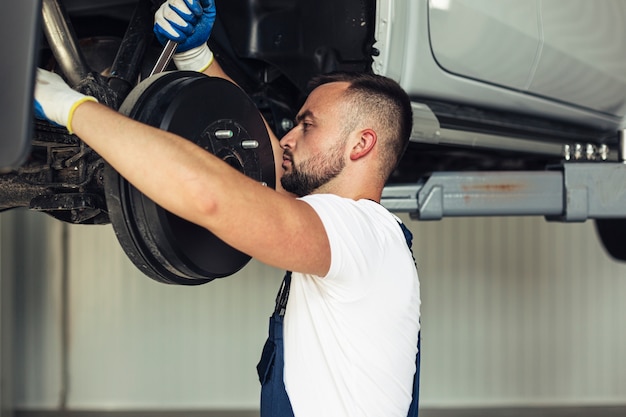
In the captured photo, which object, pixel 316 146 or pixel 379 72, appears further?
pixel 379 72

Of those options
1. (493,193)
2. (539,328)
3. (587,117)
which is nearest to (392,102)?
Answer: (493,193)

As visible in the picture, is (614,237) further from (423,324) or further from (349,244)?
(423,324)

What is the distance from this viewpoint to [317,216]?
116cm

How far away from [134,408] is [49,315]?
93cm

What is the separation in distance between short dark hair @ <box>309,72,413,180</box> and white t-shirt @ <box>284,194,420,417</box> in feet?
0.51

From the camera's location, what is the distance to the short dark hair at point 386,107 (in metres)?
1.42

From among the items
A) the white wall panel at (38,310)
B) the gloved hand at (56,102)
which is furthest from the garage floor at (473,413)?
the gloved hand at (56,102)

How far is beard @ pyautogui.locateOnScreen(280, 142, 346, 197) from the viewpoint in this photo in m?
1.39

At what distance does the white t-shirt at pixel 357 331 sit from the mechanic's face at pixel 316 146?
11cm

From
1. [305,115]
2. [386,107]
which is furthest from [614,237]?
[305,115]

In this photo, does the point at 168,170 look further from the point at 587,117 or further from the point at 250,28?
the point at 587,117

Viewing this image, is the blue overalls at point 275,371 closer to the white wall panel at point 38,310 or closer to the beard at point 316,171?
the beard at point 316,171

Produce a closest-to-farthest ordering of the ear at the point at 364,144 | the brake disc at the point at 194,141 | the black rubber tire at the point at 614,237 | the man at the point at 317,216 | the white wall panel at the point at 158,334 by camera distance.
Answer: the man at the point at 317,216, the brake disc at the point at 194,141, the ear at the point at 364,144, the black rubber tire at the point at 614,237, the white wall panel at the point at 158,334

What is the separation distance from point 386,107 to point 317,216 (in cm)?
40
